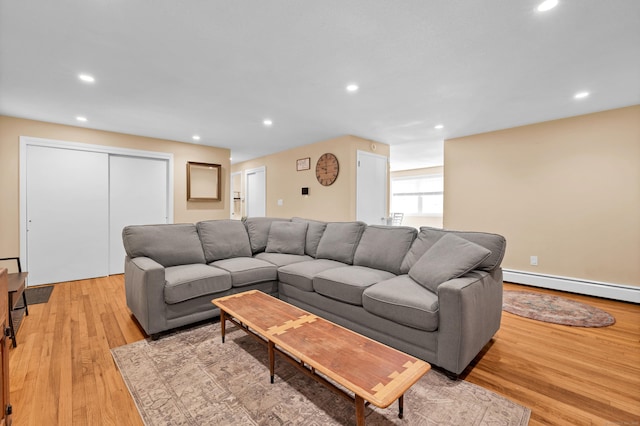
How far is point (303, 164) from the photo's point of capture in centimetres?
561

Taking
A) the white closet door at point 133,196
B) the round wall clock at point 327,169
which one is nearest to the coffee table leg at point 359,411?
the round wall clock at point 327,169

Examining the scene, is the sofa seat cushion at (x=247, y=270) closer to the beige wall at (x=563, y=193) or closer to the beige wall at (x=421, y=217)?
the beige wall at (x=563, y=193)

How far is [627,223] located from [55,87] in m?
6.75

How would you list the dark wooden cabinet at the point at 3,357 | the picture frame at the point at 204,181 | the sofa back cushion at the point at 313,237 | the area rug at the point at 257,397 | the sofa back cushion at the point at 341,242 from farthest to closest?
the picture frame at the point at 204,181 < the sofa back cushion at the point at 313,237 < the sofa back cushion at the point at 341,242 < the area rug at the point at 257,397 < the dark wooden cabinet at the point at 3,357

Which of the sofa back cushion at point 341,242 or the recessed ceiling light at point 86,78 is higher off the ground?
the recessed ceiling light at point 86,78

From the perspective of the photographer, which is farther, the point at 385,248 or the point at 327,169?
the point at 327,169

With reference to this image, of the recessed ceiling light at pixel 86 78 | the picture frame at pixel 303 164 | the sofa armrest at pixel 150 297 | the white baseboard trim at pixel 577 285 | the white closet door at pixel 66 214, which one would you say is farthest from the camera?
the picture frame at pixel 303 164

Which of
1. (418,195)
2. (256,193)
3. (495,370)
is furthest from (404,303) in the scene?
(418,195)

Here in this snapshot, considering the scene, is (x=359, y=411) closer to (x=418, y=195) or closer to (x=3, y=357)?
(x=3, y=357)

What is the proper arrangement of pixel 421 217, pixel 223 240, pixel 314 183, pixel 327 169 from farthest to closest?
pixel 421 217
pixel 314 183
pixel 327 169
pixel 223 240

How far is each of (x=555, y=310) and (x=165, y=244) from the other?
4285mm

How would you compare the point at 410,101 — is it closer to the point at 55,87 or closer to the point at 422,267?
the point at 422,267

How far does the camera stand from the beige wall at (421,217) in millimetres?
8227

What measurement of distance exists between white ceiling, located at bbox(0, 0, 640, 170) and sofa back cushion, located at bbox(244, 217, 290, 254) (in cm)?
149
